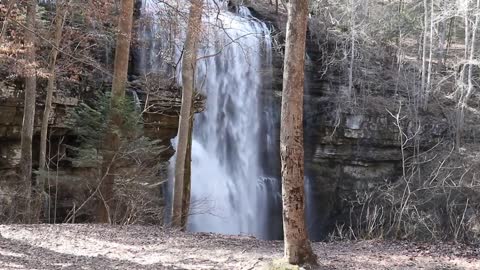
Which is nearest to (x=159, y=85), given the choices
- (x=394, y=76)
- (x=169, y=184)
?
(x=169, y=184)

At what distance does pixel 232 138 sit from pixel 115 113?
34.8 feet

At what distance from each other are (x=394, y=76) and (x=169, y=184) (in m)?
15.0

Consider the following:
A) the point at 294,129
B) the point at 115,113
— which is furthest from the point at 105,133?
the point at 294,129

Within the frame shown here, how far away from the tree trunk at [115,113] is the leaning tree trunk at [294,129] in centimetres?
618

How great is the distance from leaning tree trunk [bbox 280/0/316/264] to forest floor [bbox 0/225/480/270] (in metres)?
0.73

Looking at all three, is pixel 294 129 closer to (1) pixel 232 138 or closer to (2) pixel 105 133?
(2) pixel 105 133

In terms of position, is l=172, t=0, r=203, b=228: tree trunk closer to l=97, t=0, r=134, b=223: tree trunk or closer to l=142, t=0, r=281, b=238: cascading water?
l=97, t=0, r=134, b=223: tree trunk

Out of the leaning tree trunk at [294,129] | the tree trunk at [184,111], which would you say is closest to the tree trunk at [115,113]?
the tree trunk at [184,111]

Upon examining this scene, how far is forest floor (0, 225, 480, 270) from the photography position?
607cm

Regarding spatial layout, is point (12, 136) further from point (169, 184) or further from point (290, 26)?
point (290, 26)

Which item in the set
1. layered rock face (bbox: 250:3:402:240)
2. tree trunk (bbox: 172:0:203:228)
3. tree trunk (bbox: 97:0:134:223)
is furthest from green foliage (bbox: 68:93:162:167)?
layered rock face (bbox: 250:3:402:240)

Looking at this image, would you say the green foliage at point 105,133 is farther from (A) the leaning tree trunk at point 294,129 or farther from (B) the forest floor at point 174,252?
(A) the leaning tree trunk at point 294,129

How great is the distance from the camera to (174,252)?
701cm

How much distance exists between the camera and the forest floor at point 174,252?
6.07m
